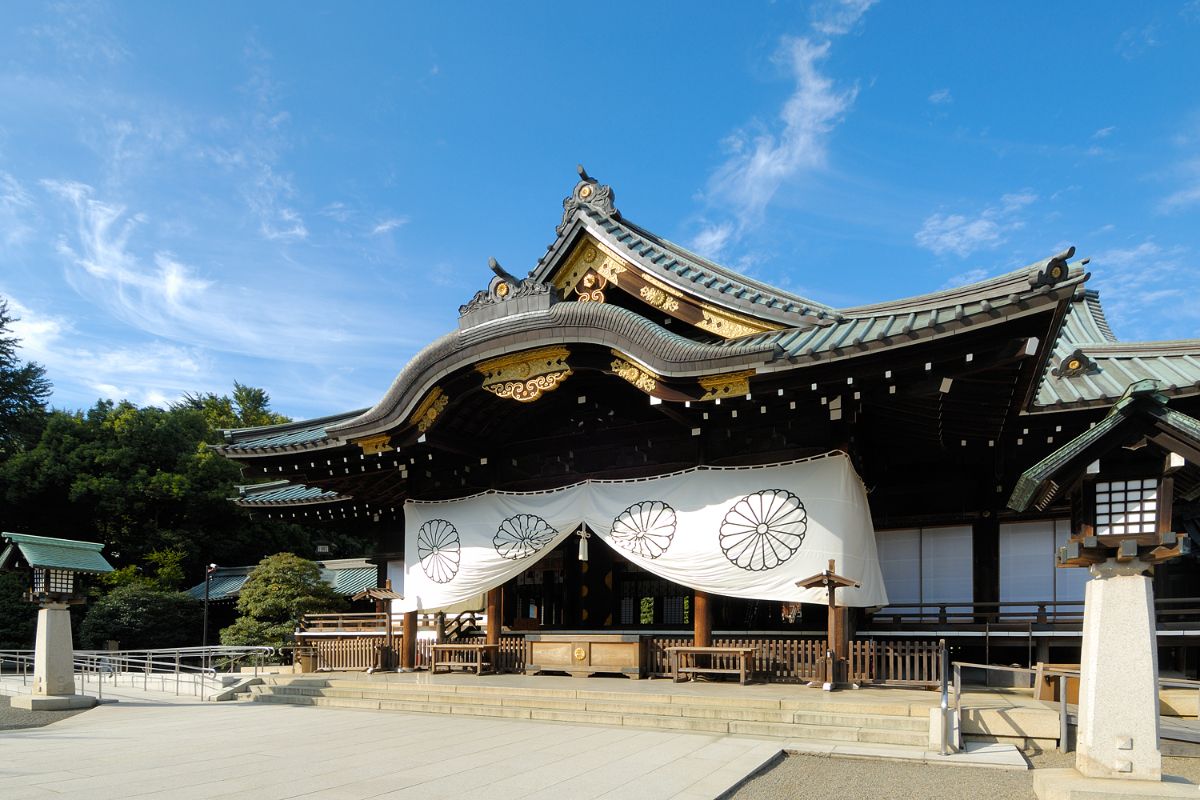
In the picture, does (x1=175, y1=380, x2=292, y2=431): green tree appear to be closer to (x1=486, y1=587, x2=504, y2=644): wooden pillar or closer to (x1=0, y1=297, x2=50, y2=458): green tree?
(x1=0, y1=297, x2=50, y2=458): green tree

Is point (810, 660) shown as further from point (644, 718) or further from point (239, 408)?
point (239, 408)

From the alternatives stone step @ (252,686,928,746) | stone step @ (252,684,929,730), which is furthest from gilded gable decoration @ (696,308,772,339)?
stone step @ (252,686,928,746)

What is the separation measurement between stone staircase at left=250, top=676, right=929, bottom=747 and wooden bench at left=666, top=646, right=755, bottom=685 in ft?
4.61

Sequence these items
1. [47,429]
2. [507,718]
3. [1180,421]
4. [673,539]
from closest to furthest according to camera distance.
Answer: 1. [1180,421]
2. [507,718]
3. [673,539]
4. [47,429]

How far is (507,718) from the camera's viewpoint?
9883mm

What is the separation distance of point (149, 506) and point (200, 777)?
2963 cm

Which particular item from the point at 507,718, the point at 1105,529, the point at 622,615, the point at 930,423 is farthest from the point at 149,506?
the point at 1105,529

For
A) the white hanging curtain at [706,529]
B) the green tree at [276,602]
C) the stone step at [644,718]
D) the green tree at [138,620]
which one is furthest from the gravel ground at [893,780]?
the green tree at [138,620]

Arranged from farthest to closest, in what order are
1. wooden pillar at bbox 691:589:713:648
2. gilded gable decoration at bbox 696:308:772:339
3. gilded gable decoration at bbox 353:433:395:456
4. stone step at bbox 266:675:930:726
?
1. gilded gable decoration at bbox 353:433:395:456
2. gilded gable decoration at bbox 696:308:772:339
3. wooden pillar at bbox 691:589:713:648
4. stone step at bbox 266:675:930:726

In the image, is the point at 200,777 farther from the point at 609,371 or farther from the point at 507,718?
the point at 609,371

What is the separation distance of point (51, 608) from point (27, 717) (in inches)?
79.2

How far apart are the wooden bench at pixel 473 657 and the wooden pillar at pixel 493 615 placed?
0.27 m

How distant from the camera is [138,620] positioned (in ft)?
86.3

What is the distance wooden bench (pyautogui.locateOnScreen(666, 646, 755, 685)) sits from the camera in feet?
34.5
